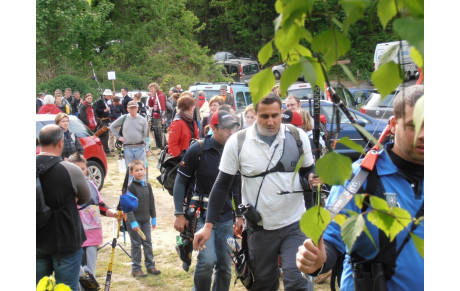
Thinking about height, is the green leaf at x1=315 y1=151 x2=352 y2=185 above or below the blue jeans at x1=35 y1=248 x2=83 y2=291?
above

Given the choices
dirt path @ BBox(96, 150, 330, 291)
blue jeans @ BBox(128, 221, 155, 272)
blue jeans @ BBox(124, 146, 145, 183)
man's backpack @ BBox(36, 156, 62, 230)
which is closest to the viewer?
man's backpack @ BBox(36, 156, 62, 230)

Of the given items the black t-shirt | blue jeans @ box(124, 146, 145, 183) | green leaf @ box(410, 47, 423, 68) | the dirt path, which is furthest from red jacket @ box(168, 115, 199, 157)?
green leaf @ box(410, 47, 423, 68)

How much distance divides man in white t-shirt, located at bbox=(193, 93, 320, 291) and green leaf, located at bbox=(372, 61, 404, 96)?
3073 mm

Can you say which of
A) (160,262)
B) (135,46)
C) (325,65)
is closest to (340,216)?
(325,65)

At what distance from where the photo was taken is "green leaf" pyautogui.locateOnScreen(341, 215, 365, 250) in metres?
1.48

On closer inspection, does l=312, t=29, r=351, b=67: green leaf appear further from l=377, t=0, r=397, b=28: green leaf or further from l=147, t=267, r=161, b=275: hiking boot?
l=147, t=267, r=161, b=275: hiking boot

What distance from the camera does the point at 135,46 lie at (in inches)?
1421

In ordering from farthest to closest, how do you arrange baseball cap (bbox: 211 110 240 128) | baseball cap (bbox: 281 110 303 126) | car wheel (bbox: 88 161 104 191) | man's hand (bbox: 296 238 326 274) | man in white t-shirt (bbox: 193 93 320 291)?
car wheel (bbox: 88 161 104 191)
baseball cap (bbox: 281 110 303 126)
baseball cap (bbox: 211 110 240 128)
man in white t-shirt (bbox: 193 93 320 291)
man's hand (bbox: 296 238 326 274)

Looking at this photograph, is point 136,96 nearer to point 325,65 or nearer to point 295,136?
point 295,136

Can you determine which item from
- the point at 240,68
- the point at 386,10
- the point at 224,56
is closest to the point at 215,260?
the point at 386,10

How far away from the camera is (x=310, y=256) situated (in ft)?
7.99

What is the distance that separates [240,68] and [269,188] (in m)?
29.2

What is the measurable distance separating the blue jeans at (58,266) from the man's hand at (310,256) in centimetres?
276

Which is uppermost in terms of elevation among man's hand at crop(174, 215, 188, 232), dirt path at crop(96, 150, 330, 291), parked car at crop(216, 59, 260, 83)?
parked car at crop(216, 59, 260, 83)
